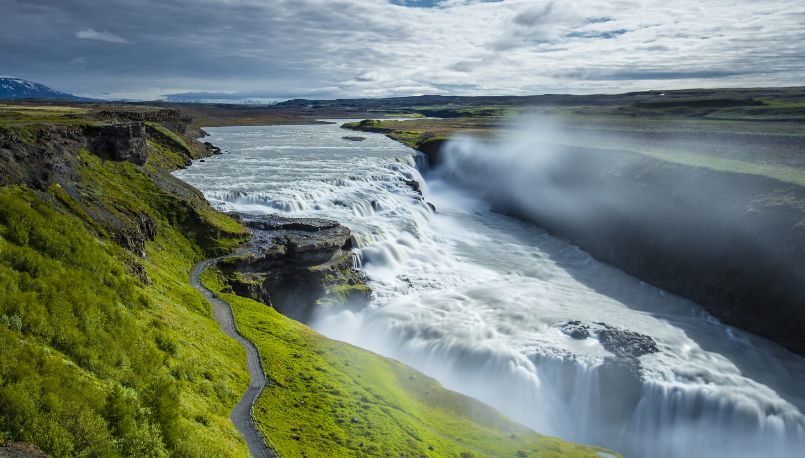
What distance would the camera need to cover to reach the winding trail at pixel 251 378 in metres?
20.4

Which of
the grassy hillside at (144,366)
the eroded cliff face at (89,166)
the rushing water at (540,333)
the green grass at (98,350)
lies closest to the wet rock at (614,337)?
the rushing water at (540,333)

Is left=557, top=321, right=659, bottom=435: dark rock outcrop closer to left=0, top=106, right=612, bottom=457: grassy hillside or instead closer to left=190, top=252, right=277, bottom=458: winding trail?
left=0, top=106, right=612, bottom=457: grassy hillside

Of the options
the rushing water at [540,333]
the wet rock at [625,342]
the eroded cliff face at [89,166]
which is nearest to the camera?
the eroded cliff face at [89,166]

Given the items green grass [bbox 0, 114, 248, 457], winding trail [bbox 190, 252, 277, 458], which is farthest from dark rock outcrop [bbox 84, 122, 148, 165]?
winding trail [bbox 190, 252, 277, 458]

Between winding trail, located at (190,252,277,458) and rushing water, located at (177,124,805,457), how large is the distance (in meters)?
12.1

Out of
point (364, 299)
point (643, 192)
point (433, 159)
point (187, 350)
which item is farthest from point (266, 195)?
point (433, 159)

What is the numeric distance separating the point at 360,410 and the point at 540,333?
2121 centimetres

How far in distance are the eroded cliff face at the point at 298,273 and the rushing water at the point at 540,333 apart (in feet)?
6.01

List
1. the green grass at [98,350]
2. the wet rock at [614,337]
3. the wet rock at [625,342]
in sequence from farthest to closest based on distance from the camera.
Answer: the wet rock at [614,337] < the wet rock at [625,342] < the green grass at [98,350]

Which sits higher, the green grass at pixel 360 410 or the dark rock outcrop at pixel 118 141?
the dark rock outcrop at pixel 118 141

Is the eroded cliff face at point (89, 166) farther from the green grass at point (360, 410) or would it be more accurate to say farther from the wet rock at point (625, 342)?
the wet rock at point (625, 342)

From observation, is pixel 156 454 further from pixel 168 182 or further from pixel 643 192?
pixel 643 192

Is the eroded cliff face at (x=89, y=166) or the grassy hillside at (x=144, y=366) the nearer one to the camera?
the grassy hillside at (x=144, y=366)

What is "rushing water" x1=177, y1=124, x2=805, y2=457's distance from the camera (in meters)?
33.4
